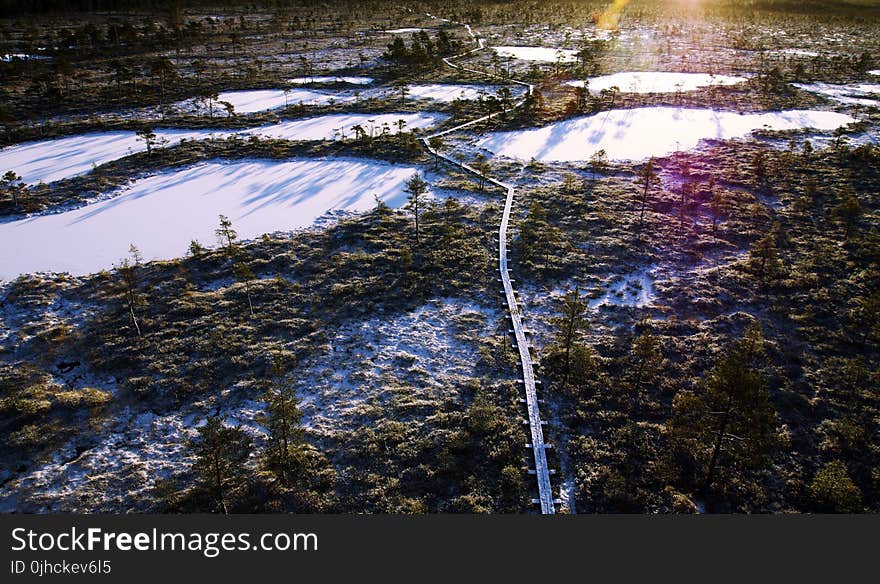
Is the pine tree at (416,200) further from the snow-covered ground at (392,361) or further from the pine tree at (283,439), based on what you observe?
the pine tree at (283,439)

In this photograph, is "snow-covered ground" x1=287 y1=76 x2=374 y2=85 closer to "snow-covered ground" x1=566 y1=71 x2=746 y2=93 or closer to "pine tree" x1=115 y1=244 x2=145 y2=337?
"snow-covered ground" x1=566 y1=71 x2=746 y2=93

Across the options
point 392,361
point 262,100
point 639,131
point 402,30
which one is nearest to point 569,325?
point 392,361

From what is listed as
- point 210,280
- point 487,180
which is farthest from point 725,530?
point 487,180

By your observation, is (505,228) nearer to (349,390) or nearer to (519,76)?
(349,390)

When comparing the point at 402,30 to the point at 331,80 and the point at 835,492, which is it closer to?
the point at 331,80

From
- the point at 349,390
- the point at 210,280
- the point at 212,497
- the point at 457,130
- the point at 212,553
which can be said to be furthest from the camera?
the point at 457,130

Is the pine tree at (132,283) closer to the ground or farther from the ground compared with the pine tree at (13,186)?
closer to the ground

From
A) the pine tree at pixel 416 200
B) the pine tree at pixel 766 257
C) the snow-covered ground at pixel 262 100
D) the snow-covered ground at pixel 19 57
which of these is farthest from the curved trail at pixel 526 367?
the snow-covered ground at pixel 19 57
